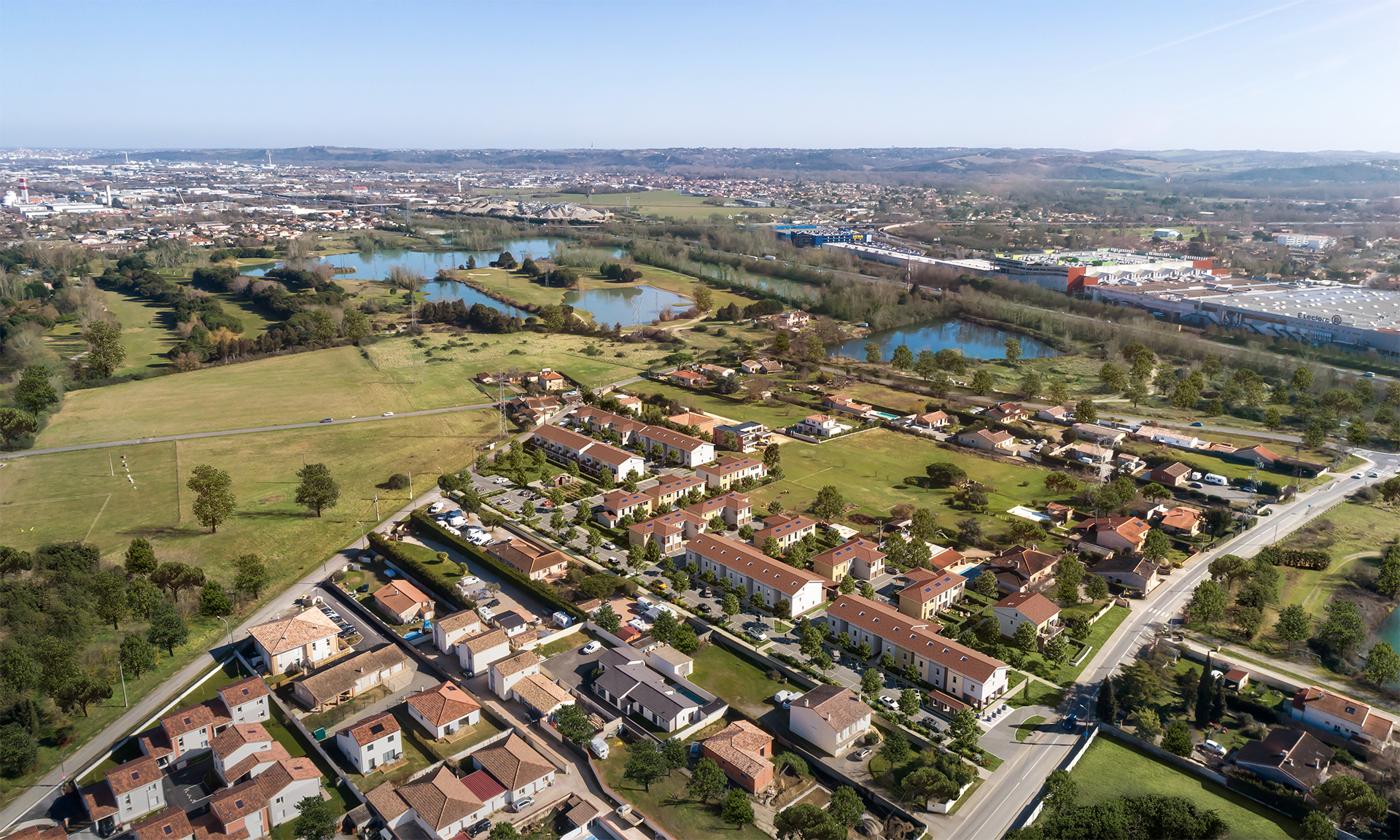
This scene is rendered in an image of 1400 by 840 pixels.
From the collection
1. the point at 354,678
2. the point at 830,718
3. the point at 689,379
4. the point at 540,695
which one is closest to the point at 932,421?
the point at 689,379

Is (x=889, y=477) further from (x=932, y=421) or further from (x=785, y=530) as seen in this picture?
(x=785, y=530)

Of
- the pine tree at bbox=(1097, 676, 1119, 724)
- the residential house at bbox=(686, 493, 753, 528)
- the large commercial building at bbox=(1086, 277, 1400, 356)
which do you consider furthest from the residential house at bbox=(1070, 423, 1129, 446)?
the large commercial building at bbox=(1086, 277, 1400, 356)

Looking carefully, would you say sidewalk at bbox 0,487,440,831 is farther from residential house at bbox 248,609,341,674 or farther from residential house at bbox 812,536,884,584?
residential house at bbox 812,536,884,584

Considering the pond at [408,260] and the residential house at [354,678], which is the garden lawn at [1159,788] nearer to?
the residential house at [354,678]

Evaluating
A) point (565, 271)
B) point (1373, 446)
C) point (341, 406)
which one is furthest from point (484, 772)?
point (565, 271)

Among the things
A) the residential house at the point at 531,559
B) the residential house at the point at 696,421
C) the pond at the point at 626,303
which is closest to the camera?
the residential house at the point at 531,559

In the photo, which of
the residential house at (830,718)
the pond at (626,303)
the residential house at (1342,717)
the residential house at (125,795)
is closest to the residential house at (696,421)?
the residential house at (830,718)
